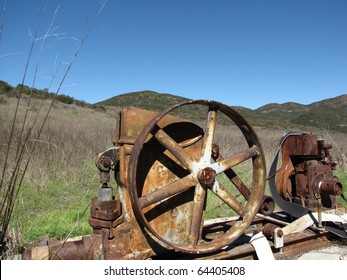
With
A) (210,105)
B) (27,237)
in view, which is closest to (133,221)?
(210,105)

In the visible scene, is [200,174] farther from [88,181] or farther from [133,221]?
[88,181]

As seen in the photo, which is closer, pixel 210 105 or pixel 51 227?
pixel 210 105

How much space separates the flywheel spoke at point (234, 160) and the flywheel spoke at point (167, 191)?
0.23 meters

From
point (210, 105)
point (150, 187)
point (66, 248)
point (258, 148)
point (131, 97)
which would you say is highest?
point (131, 97)

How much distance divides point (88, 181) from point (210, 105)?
13.8 feet

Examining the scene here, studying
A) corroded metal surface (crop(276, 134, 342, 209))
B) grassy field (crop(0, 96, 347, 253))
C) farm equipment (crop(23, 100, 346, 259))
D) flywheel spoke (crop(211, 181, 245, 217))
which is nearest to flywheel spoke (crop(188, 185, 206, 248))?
farm equipment (crop(23, 100, 346, 259))

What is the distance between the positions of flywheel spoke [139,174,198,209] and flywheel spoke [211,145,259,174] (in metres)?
0.23

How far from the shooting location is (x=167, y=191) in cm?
241

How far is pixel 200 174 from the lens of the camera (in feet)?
8.32

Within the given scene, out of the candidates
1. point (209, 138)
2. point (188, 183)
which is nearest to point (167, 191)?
point (188, 183)

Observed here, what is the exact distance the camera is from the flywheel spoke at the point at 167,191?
2.32 metres

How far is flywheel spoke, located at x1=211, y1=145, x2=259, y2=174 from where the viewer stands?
266cm

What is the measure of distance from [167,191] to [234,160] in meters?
0.68
